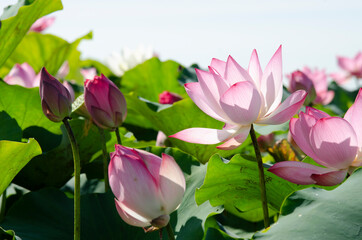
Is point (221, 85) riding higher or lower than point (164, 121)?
higher

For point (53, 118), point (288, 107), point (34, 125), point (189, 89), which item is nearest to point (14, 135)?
point (34, 125)

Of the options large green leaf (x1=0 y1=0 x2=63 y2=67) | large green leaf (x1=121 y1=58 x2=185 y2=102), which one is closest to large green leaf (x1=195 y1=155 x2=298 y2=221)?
large green leaf (x1=0 y1=0 x2=63 y2=67)

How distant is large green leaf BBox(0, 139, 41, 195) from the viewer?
79 cm

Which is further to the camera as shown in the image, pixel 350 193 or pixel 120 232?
pixel 120 232

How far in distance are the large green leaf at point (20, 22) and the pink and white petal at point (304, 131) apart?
711 mm

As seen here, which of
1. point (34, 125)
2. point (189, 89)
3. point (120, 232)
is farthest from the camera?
point (34, 125)

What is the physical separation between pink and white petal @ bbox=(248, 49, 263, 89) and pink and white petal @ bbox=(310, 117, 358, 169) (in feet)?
0.50

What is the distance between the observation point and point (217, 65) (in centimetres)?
78

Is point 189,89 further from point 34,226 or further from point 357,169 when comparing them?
point 34,226

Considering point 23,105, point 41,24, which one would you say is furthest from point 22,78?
point 41,24

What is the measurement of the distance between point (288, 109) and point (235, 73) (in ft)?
0.33

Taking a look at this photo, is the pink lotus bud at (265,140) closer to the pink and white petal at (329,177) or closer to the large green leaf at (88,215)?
the large green leaf at (88,215)

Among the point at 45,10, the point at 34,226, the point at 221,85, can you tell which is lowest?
the point at 34,226

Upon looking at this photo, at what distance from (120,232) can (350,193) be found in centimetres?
44
